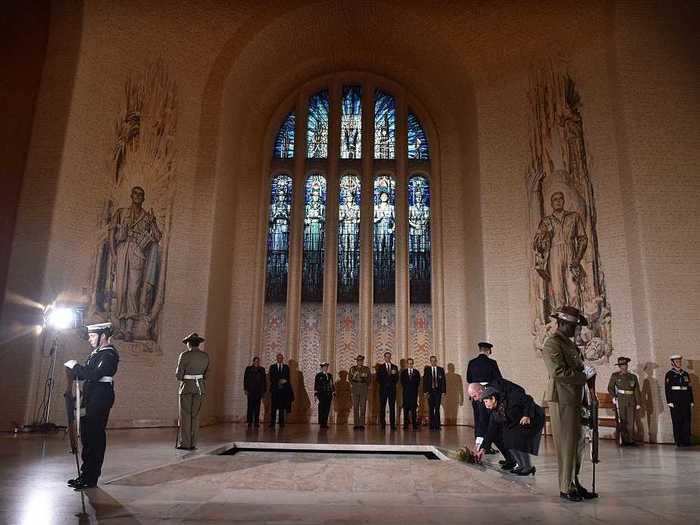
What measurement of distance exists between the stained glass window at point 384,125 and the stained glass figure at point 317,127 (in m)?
1.47

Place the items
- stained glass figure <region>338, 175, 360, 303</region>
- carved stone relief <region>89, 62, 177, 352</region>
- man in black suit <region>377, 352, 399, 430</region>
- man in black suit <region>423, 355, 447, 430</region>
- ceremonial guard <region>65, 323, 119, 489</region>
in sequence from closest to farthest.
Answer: ceremonial guard <region>65, 323, 119, 489</region> → carved stone relief <region>89, 62, 177, 352</region> → man in black suit <region>423, 355, 447, 430</region> → man in black suit <region>377, 352, 399, 430</region> → stained glass figure <region>338, 175, 360, 303</region>

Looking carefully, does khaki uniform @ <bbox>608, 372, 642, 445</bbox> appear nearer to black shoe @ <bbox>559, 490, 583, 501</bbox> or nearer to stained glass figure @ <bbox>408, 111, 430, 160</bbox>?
black shoe @ <bbox>559, 490, 583, 501</bbox>

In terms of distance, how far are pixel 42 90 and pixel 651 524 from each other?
Answer: 12.2 m

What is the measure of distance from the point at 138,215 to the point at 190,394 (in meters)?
5.51

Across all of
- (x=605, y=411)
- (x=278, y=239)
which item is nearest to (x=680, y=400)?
(x=605, y=411)

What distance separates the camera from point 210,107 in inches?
497

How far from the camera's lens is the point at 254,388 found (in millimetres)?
12109

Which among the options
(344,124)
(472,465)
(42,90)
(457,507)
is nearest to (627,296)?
(472,465)

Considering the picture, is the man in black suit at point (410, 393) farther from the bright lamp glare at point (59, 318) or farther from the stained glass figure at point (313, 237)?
the bright lamp glare at point (59, 318)

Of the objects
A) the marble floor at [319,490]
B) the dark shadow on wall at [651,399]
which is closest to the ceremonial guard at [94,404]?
the marble floor at [319,490]

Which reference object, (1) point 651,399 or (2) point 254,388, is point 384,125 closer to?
(2) point 254,388

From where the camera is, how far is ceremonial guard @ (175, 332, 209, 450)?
7.28 m

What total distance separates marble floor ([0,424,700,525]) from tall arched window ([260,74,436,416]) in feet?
21.9

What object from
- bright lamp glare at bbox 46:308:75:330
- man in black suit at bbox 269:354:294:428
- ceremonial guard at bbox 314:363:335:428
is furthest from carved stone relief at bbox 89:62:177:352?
ceremonial guard at bbox 314:363:335:428
